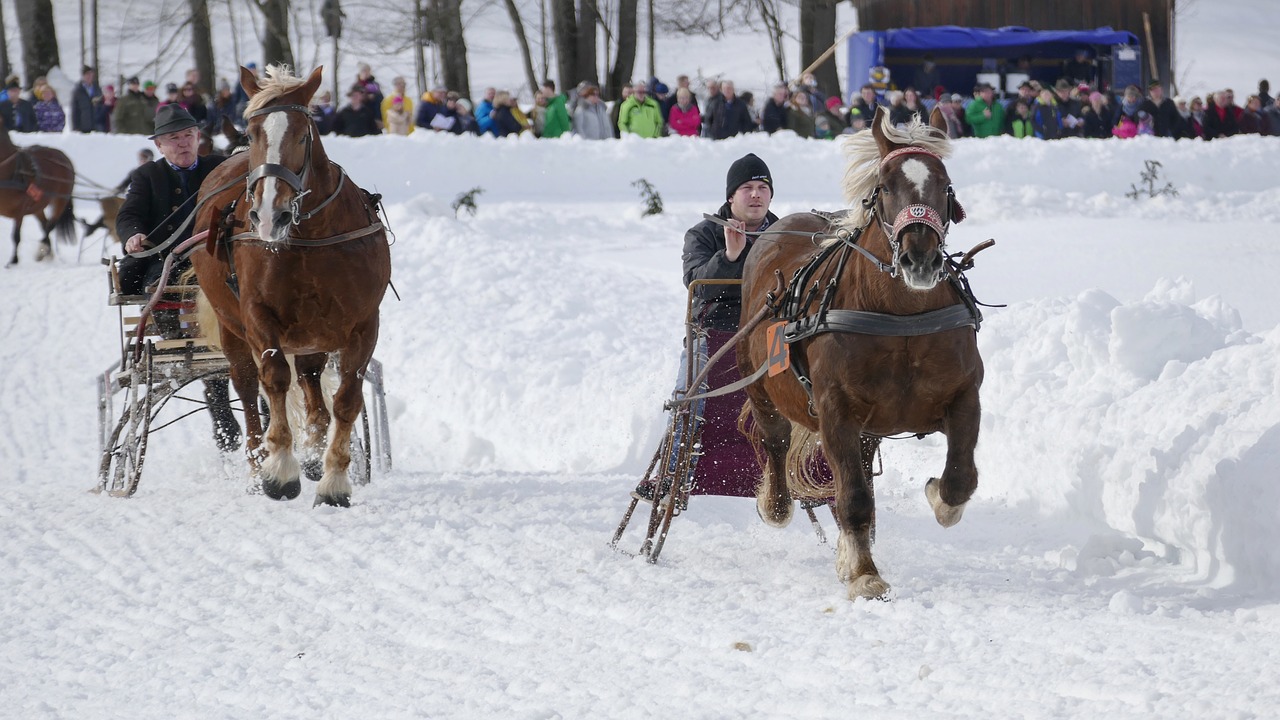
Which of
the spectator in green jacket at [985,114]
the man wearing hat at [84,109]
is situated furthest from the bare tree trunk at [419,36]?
the spectator in green jacket at [985,114]

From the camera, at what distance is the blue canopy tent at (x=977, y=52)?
2591 cm

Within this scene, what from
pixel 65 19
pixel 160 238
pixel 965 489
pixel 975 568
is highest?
pixel 65 19

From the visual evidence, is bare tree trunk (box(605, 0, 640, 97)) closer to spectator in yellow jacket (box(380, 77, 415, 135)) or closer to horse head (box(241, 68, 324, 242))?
spectator in yellow jacket (box(380, 77, 415, 135))

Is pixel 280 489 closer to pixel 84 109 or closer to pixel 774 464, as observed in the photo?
pixel 774 464

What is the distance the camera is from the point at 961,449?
16.8ft

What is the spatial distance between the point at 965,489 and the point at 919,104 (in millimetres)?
15690

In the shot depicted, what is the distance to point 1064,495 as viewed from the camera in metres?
6.63

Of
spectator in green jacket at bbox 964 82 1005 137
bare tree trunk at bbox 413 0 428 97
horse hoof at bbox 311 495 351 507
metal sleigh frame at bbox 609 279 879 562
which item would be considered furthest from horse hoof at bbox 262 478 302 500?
bare tree trunk at bbox 413 0 428 97

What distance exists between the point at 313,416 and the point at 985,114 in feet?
50.7

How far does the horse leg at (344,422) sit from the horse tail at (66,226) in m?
11.5

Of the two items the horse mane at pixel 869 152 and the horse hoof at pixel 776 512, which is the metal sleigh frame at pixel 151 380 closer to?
the horse hoof at pixel 776 512

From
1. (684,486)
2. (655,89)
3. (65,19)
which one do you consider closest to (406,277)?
(684,486)

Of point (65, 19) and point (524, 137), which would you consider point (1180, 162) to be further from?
point (65, 19)

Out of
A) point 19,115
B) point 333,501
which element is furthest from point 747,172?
point 19,115
